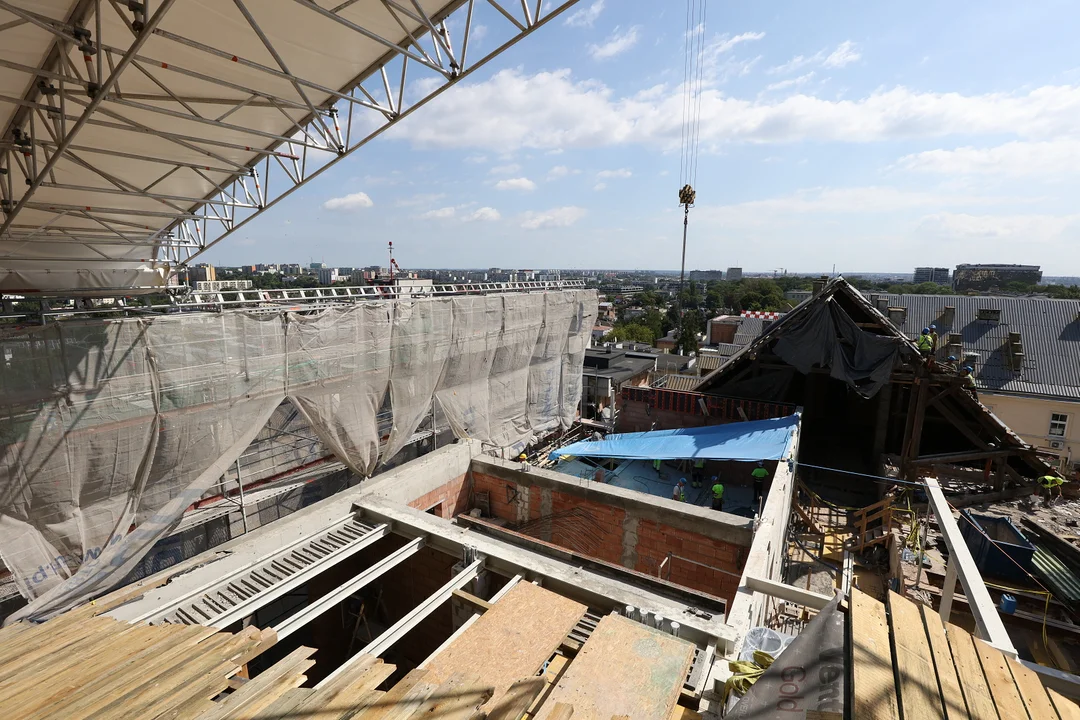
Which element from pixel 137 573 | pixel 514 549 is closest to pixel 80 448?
pixel 514 549

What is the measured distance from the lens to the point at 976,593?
3346mm

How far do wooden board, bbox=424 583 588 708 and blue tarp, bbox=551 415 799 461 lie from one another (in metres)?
6.19

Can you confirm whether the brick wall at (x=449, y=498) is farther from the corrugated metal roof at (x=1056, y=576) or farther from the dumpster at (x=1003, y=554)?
the corrugated metal roof at (x=1056, y=576)

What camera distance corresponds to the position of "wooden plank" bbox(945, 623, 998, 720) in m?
2.34

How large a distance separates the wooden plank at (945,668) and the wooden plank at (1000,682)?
0.16m

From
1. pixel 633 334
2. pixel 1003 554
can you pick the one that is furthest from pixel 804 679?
pixel 633 334

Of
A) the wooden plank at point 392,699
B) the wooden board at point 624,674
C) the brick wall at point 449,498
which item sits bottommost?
the brick wall at point 449,498

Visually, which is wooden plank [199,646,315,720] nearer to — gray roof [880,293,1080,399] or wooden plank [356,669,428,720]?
wooden plank [356,669,428,720]

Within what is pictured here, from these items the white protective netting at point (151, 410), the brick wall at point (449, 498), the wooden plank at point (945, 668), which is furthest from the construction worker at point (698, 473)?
the wooden plank at point (945, 668)

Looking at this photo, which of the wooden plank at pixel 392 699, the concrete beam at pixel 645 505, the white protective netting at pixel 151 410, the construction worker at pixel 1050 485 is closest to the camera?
the wooden plank at pixel 392 699

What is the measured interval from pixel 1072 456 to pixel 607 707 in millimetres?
29285

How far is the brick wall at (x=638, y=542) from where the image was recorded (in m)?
7.39

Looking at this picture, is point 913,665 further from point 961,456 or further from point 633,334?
point 633,334

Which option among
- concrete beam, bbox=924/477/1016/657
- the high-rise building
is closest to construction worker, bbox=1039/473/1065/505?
concrete beam, bbox=924/477/1016/657
